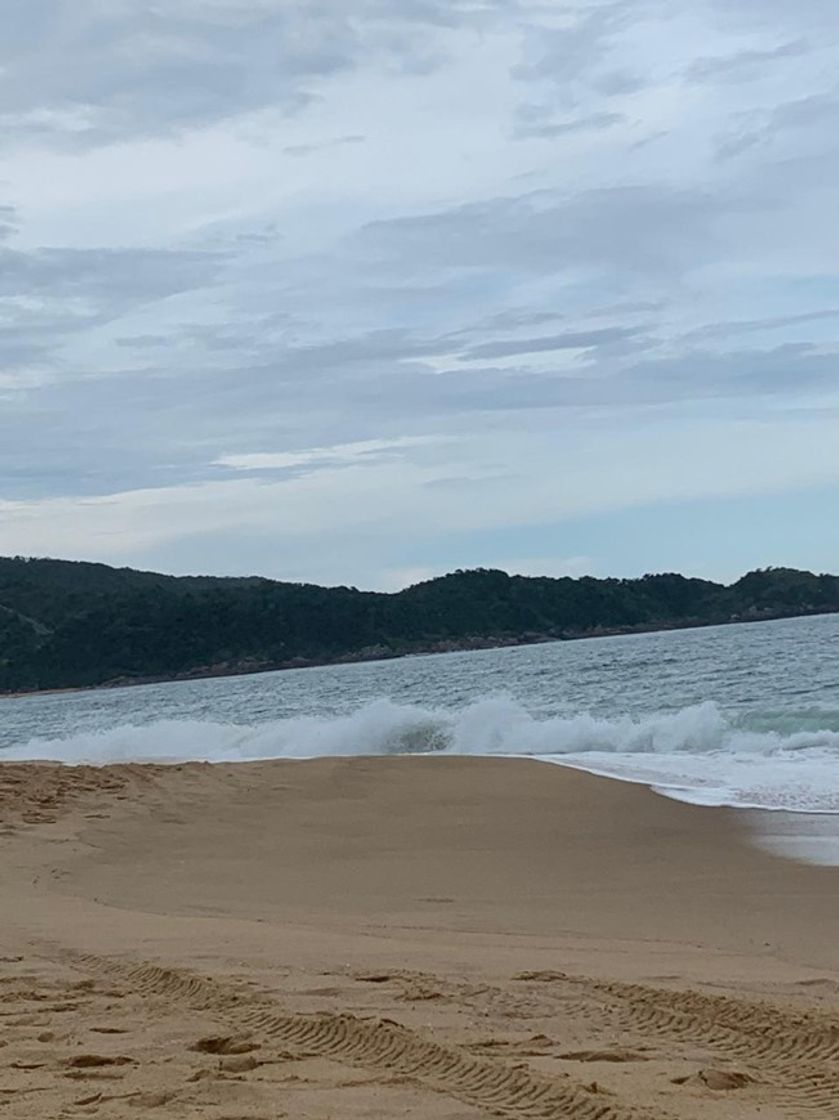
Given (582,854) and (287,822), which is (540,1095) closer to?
(582,854)

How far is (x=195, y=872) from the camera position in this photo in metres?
10.6

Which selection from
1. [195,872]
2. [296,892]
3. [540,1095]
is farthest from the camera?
[195,872]

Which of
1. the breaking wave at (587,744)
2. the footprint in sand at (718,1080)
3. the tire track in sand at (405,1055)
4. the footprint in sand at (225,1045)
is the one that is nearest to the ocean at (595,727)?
the breaking wave at (587,744)

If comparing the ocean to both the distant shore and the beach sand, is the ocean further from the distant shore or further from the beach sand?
the distant shore

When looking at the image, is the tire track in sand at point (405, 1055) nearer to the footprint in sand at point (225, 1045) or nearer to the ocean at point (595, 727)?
the footprint in sand at point (225, 1045)

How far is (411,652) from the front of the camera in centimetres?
9681

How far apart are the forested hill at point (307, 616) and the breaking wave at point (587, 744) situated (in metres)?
63.8

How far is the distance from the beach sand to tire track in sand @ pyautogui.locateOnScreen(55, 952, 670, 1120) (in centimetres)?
1

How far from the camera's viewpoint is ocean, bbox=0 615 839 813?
16406mm

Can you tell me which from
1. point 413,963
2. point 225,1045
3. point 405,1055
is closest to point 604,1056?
point 405,1055

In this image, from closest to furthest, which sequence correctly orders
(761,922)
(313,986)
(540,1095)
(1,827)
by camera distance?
(540,1095) < (313,986) < (761,922) < (1,827)

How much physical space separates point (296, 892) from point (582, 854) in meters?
2.64

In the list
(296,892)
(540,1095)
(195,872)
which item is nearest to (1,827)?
(195,872)

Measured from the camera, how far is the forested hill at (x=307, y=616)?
9231 cm
